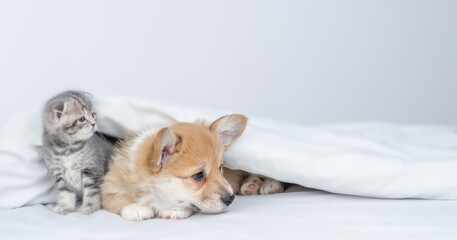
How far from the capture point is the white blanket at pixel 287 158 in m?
1.90

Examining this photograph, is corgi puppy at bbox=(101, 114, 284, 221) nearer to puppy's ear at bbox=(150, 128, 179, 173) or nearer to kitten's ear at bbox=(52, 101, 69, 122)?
puppy's ear at bbox=(150, 128, 179, 173)

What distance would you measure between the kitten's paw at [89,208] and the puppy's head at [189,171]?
1.05 ft

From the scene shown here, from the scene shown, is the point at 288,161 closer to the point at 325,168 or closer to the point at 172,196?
the point at 325,168

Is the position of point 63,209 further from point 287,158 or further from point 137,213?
point 287,158

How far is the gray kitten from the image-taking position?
198cm

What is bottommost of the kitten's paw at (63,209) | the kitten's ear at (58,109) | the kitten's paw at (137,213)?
the kitten's paw at (63,209)

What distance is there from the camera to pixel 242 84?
13.9ft

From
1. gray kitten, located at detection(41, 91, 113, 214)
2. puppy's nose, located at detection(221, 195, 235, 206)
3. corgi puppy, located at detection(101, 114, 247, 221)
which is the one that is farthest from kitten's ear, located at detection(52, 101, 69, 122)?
puppy's nose, located at detection(221, 195, 235, 206)

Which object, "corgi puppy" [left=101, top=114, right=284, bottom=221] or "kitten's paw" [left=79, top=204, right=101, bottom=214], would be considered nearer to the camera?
"corgi puppy" [left=101, top=114, right=284, bottom=221]

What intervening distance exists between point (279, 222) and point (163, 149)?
1.65 ft

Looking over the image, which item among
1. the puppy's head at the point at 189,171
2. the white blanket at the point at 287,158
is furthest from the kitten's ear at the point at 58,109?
the puppy's head at the point at 189,171

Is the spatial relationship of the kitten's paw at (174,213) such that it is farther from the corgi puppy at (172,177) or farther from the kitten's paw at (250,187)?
the kitten's paw at (250,187)

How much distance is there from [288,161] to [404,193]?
46 centimetres

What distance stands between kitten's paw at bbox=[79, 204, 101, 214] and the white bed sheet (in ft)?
0.14
